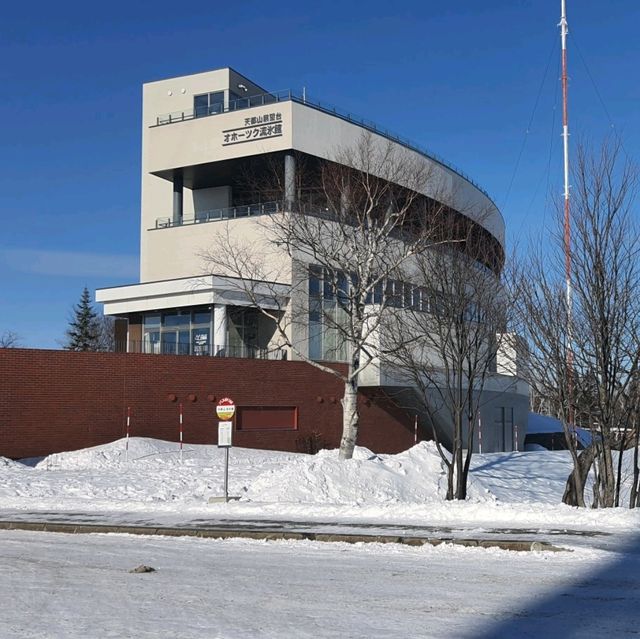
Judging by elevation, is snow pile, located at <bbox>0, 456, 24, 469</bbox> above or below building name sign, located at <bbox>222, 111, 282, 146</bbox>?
below

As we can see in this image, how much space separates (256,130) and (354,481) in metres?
22.0

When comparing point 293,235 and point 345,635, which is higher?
point 293,235

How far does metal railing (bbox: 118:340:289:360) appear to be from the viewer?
123 feet

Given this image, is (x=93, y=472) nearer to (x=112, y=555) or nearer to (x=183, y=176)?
(x=112, y=555)

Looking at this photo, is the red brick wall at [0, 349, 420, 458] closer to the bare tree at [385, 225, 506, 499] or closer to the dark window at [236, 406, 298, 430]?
the dark window at [236, 406, 298, 430]

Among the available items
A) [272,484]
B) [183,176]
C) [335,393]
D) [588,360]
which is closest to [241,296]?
[335,393]

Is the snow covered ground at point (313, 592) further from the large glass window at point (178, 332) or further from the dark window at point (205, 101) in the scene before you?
the dark window at point (205, 101)

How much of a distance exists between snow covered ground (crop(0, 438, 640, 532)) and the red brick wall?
4.11 ft

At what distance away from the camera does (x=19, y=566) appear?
1084 centimetres

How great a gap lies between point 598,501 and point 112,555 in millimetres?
9640

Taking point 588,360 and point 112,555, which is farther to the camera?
point 588,360

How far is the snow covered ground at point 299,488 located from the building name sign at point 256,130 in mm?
14584

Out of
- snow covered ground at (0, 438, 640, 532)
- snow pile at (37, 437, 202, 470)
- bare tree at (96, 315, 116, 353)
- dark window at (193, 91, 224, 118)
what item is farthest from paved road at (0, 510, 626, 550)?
bare tree at (96, 315, 116, 353)

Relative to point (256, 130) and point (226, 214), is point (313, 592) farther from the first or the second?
point (226, 214)
